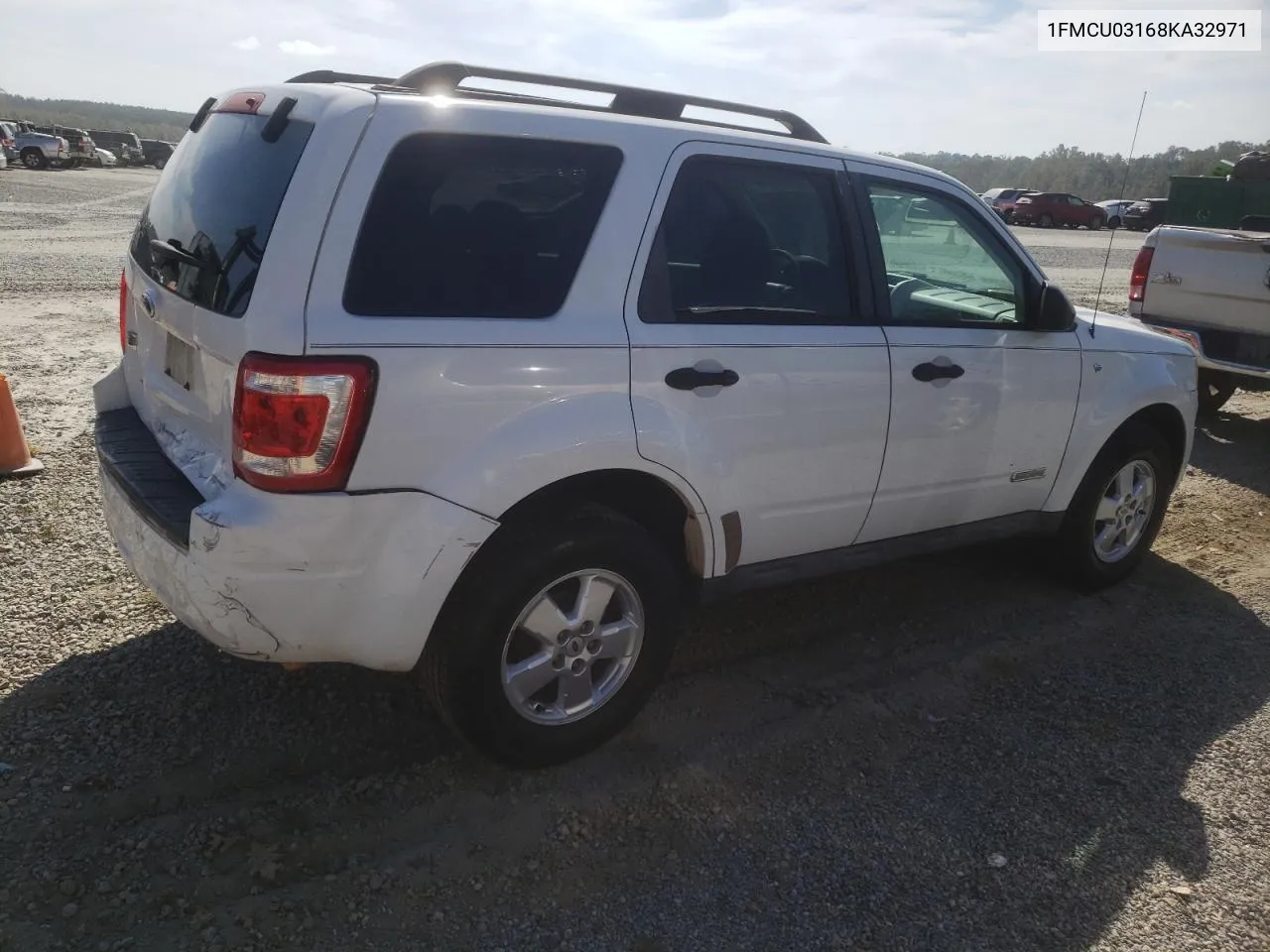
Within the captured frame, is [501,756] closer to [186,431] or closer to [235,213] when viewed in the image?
[186,431]

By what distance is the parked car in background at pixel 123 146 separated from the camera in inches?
2004

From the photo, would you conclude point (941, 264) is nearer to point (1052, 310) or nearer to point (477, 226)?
point (1052, 310)

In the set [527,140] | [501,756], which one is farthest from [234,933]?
[527,140]

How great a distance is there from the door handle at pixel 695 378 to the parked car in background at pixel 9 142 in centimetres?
4142

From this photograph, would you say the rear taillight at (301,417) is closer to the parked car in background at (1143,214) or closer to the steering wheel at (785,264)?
the steering wheel at (785,264)

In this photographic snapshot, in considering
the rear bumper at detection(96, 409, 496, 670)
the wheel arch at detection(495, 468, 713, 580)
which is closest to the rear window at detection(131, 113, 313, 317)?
the rear bumper at detection(96, 409, 496, 670)

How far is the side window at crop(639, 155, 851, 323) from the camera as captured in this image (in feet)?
10.4

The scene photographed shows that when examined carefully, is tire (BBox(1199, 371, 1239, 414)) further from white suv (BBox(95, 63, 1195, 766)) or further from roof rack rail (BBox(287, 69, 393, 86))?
roof rack rail (BBox(287, 69, 393, 86))

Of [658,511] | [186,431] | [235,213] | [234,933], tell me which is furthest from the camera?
[658,511]

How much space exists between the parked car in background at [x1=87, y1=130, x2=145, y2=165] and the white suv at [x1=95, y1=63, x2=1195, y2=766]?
5491 cm

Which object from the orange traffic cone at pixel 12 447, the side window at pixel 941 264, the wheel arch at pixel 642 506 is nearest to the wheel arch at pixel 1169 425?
the side window at pixel 941 264

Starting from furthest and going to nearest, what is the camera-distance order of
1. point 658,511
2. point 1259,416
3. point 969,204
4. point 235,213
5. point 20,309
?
point 20,309, point 1259,416, point 969,204, point 658,511, point 235,213

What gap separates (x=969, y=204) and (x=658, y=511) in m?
1.90

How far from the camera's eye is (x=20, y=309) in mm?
10109
